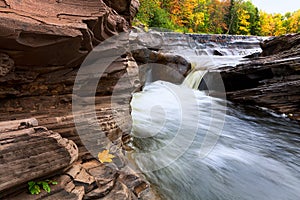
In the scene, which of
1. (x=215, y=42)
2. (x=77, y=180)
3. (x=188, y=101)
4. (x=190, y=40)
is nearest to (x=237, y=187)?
(x=77, y=180)

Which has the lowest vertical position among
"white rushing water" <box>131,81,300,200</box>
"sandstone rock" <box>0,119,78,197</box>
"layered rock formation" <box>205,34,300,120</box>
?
"white rushing water" <box>131,81,300,200</box>

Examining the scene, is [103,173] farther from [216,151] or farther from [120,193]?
[216,151]

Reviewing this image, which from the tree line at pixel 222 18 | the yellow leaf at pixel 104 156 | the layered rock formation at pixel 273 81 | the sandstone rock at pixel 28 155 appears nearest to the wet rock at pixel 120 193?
the yellow leaf at pixel 104 156

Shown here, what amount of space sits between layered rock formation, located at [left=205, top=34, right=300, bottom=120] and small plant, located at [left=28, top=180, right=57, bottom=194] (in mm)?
7261

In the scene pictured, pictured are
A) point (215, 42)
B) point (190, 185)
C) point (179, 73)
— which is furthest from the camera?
point (215, 42)

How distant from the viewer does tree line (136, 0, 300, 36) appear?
28047 millimetres

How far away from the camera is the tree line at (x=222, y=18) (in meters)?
28.0

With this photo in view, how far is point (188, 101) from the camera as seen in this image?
9.11 m

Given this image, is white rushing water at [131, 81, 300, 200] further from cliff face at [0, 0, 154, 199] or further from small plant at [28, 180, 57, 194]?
small plant at [28, 180, 57, 194]

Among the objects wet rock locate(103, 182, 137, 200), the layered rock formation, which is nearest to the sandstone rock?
wet rock locate(103, 182, 137, 200)

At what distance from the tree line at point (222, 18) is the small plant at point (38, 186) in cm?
Result: 2639

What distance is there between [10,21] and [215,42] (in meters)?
19.1

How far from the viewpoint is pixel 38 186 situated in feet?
7.07

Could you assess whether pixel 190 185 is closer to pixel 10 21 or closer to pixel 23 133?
pixel 23 133
